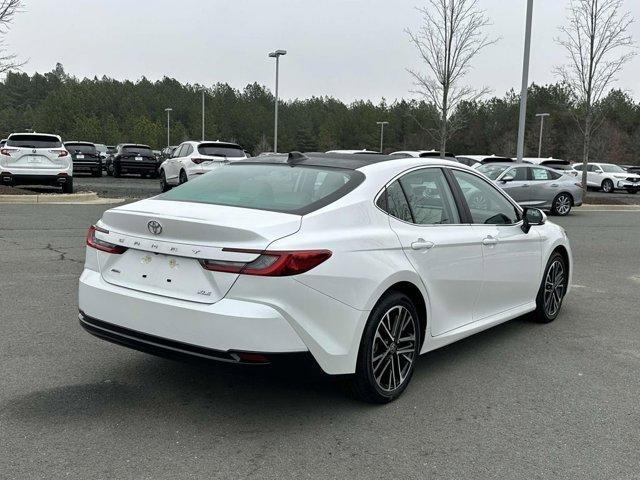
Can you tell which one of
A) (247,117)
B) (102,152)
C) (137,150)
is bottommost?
(102,152)

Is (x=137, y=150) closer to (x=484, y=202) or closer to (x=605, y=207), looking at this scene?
(x=605, y=207)

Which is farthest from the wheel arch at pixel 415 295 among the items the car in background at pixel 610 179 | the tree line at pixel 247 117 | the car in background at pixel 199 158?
the tree line at pixel 247 117

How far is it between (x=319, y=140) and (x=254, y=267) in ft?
342

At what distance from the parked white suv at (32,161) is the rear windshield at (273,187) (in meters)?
13.8

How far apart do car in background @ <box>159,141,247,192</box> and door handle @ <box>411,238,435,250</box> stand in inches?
558

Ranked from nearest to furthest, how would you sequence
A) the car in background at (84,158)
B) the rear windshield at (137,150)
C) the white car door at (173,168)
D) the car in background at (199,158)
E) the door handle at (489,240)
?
the door handle at (489,240) → the car in background at (199,158) → the white car door at (173,168) → the car in background at (84,158) → the rear windshield at (137,150)

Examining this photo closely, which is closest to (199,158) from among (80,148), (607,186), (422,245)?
(80,148)

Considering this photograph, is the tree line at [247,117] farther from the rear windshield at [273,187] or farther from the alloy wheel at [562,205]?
the rear windshield at [273,187]

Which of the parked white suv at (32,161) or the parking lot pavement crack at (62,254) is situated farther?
the parked white suv at (32,161)

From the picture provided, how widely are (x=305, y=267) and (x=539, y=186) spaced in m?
16.7

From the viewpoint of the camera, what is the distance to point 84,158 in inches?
1102

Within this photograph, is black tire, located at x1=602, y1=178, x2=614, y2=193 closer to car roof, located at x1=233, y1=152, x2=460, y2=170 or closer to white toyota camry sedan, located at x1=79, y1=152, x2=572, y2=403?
white toyota camry sedan, located at x1=79, y1=152, x2=572, y2=403

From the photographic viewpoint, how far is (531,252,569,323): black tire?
5.92 metres

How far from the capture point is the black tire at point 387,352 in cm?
374
